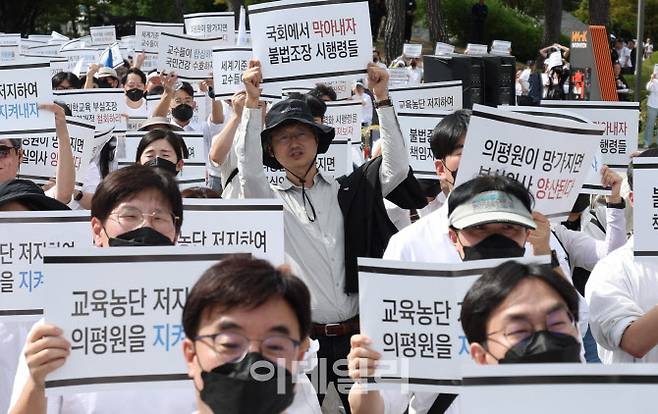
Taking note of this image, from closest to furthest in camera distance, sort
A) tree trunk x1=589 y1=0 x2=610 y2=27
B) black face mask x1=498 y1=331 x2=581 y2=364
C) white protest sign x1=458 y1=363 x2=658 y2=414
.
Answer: white protest sign x1=458 y1=363 x2=658 y2=414 → black face mask x1=498 y1=331 x2=581 y2=364 → tree trunk x1=589 y1=0 x2=610 y2=27

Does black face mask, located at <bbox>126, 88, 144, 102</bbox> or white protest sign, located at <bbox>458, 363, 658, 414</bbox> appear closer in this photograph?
white protest sign, located at <bbox>458, 363, 658, 414</bbox>

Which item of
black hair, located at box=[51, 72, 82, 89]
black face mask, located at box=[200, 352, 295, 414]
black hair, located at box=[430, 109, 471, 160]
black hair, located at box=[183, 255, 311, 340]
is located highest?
black hair, located at box=[51, 72, 82, 89]

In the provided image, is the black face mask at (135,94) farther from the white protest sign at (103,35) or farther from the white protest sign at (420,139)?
the white protest sign at (103,35)

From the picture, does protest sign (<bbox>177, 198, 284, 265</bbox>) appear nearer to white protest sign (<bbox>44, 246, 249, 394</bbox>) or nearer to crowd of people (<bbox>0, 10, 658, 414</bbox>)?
crowd of people (<bbox>0, 10, 658, 414</bbox>)

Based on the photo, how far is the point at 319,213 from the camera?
5621 mm

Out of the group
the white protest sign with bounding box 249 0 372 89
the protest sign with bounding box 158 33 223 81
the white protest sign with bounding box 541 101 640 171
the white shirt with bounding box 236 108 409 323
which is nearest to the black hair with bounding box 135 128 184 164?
the white protest sign with bounding box 249 0 372 89

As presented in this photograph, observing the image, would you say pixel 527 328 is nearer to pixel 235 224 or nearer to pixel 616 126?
pixel 235 224

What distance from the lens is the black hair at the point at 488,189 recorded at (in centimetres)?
398

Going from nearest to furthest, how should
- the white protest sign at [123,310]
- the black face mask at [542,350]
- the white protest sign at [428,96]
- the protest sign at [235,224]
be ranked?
1. the black face mask at [542,350]
2. the white protest sign at [123,310]
3. the protest sign at [235,224]
4. the white protest sign at [428,96]

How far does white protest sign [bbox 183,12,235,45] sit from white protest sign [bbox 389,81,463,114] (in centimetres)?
448

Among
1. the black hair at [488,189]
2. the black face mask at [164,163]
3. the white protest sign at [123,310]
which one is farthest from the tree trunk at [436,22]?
the white protest sign at [123,310]

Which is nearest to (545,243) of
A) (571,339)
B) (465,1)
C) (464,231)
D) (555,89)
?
(464,231)

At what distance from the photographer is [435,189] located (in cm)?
748

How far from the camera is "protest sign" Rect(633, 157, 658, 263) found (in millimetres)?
4801
